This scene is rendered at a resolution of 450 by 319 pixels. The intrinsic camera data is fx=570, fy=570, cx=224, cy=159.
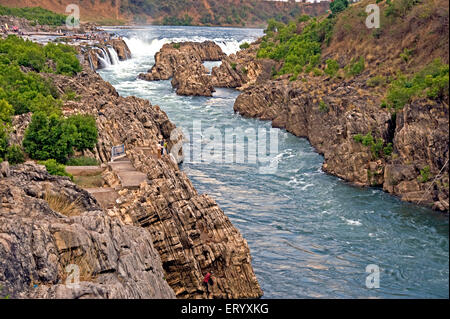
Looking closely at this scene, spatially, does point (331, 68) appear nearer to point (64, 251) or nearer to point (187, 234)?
point (187, 234)

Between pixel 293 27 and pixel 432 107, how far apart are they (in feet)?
154

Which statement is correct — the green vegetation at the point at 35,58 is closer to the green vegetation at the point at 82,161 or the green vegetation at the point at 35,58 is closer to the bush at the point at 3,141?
the bush at the point at 3,141

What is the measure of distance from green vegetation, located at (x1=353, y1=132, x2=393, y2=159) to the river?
9.46 ft

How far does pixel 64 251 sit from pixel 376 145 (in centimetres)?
2357

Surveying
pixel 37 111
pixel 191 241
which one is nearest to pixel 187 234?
pixel 191 241

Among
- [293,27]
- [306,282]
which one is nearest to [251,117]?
[293,27]

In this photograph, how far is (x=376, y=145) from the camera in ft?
113

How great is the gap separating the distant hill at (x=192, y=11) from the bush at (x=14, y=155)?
5042 inches

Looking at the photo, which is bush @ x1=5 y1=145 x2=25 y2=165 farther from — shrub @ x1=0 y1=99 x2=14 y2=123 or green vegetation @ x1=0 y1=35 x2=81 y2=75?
green vegetation @ x1=0 y1=35 x2=81 y2=75

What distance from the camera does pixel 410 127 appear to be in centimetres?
3262

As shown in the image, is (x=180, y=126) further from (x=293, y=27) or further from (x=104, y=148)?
(x=293, y=27)

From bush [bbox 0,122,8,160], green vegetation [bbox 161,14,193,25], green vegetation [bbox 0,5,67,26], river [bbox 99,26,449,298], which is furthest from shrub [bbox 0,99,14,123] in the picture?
green vegetation [bbox 161,14,193,25]

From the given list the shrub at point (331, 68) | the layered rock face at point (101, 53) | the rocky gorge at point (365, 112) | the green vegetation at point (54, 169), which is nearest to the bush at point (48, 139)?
the green vegetation at point (54, 169)

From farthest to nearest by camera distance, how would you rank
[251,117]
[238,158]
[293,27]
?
1. [293,27]
2. [251,117]
3. [238,158]
